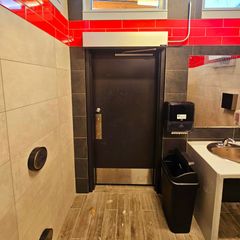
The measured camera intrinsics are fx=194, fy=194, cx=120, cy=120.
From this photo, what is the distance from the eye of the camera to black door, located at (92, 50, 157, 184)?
2.39 meters

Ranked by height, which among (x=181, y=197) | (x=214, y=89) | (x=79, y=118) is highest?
(x=214, y=89)

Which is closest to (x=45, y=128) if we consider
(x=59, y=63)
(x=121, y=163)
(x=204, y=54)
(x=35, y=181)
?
(x=35, y=181)

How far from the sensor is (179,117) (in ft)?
7.09

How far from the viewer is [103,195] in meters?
2.51

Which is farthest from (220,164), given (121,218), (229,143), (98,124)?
(98,124)

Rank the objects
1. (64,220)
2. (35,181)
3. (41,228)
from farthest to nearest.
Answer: (64,220) < (41,228) < (35,181)

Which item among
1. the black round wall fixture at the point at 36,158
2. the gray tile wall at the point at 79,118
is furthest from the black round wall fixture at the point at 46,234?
the gray tile wall at the point at 79,118

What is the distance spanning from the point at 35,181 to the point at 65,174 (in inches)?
28.3

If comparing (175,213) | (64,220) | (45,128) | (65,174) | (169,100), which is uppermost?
(169,100)

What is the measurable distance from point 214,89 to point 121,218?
1.78 metres

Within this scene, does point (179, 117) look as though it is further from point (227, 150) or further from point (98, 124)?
point (98, 124)

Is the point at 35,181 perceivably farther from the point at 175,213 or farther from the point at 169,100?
the point at 169,100

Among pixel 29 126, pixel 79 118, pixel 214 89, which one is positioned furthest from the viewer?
pixel 79 118

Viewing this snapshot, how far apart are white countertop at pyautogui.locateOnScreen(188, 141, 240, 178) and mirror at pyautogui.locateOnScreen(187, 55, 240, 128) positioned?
1.22 ft
